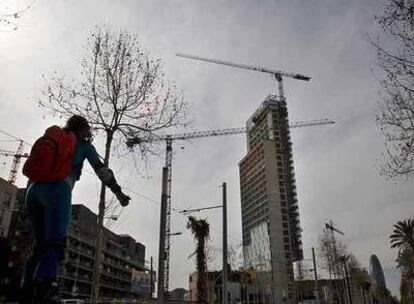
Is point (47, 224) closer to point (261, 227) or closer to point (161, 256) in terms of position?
point (161, 256)

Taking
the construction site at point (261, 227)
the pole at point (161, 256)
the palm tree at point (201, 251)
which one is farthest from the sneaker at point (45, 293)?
the construction site at point (261, 227)

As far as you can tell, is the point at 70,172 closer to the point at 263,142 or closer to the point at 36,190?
the point at 36,190

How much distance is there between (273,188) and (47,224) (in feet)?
419

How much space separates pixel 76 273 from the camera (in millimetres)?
89312

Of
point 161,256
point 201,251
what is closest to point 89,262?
point 201,251

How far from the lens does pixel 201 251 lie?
30.8 m

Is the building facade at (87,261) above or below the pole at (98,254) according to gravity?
above

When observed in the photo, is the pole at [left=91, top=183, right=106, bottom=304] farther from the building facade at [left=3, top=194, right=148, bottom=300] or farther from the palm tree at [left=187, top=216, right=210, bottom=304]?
the building facade at [left=3, top=194, right=148, bottom=300]

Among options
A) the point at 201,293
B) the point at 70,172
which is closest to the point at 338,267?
the point at 201,293

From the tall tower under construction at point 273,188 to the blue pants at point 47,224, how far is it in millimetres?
93499

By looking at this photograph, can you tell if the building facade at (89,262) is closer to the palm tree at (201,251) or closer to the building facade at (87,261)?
the building facade at (87,261)

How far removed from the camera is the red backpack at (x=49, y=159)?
12.6 ft

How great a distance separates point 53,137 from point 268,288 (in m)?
83.0

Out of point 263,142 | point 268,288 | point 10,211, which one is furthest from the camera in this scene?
point 263,142
